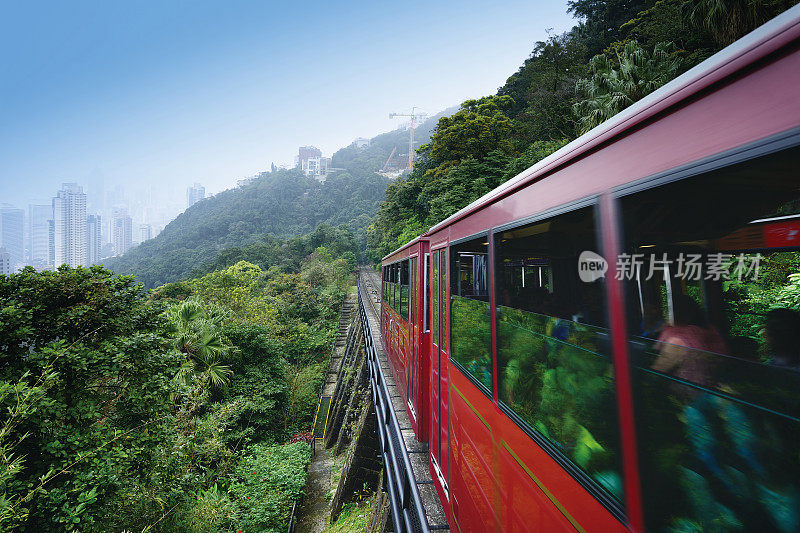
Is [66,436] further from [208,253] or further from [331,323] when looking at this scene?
[208,253]

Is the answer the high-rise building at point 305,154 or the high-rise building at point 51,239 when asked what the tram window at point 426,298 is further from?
the high-rise building at point 305,154

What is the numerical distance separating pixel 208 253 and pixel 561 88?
242 feet

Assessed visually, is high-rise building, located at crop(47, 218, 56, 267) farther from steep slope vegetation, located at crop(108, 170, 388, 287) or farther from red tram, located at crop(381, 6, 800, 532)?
red tram, located at crop(381, 6, 800, 532)

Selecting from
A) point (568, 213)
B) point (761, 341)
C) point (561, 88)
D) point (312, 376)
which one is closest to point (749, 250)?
point (761, 341)

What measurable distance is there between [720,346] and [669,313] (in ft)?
0.47

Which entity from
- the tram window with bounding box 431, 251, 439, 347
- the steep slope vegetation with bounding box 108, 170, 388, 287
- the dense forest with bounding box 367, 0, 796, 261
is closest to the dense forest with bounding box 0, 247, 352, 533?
the tram window with bounding box 431, 251, 439, 347

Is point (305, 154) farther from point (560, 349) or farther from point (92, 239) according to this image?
point (560, 349)

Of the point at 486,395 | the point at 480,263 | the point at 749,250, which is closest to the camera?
the point at 749,250

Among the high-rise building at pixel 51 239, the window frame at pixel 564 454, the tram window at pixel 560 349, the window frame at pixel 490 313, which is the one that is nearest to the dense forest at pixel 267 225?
the high-rise building at pixel 51 239

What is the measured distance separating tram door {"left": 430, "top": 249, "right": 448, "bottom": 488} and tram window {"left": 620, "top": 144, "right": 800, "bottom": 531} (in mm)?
2609

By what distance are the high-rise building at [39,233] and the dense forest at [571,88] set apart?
160 m

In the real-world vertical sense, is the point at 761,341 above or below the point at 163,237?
below

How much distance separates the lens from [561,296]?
5.32ft

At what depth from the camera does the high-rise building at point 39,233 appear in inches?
4963
